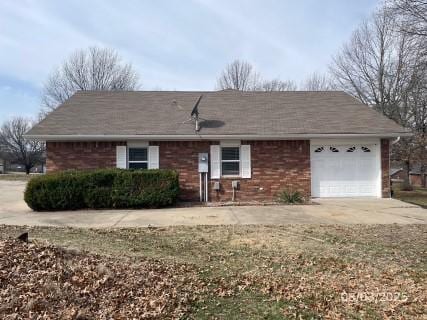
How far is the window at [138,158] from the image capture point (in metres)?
14.8

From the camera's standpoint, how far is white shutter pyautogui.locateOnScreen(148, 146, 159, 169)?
14.6 meters

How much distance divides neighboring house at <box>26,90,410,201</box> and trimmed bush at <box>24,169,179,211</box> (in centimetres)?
170

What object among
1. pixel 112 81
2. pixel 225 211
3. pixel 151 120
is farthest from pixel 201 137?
pixel 112 81

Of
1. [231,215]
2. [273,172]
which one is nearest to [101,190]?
[231,215]

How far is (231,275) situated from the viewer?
5.32 m

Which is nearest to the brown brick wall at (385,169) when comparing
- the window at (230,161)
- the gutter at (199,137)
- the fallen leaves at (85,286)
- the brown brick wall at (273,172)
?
the gutter at (199,137)

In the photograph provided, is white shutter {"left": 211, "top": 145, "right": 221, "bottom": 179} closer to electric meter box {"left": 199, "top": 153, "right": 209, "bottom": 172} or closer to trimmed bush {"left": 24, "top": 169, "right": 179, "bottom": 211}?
electric meter box {"left": 199, "top": 153, "right": 209, "bottom": 172}

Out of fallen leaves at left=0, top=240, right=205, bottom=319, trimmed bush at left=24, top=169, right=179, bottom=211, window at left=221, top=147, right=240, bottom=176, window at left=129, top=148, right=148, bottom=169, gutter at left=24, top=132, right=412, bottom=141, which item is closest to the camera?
fallen leaves at left=0, top=240, right=205, bottom=319

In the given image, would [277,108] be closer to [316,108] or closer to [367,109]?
[316,108]

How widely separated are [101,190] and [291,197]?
22.3ft

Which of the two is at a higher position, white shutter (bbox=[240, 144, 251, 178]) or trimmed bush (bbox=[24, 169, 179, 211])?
white shutter (bbox=[240, 144, 251, 178])

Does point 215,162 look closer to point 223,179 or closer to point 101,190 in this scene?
point 223,179

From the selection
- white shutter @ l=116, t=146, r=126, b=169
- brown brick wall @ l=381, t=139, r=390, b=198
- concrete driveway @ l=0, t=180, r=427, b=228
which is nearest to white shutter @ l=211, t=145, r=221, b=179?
concrete driveway @ l=0, t=180, r=427, b=228

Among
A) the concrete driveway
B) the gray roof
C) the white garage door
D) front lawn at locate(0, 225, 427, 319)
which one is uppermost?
the gray roof
